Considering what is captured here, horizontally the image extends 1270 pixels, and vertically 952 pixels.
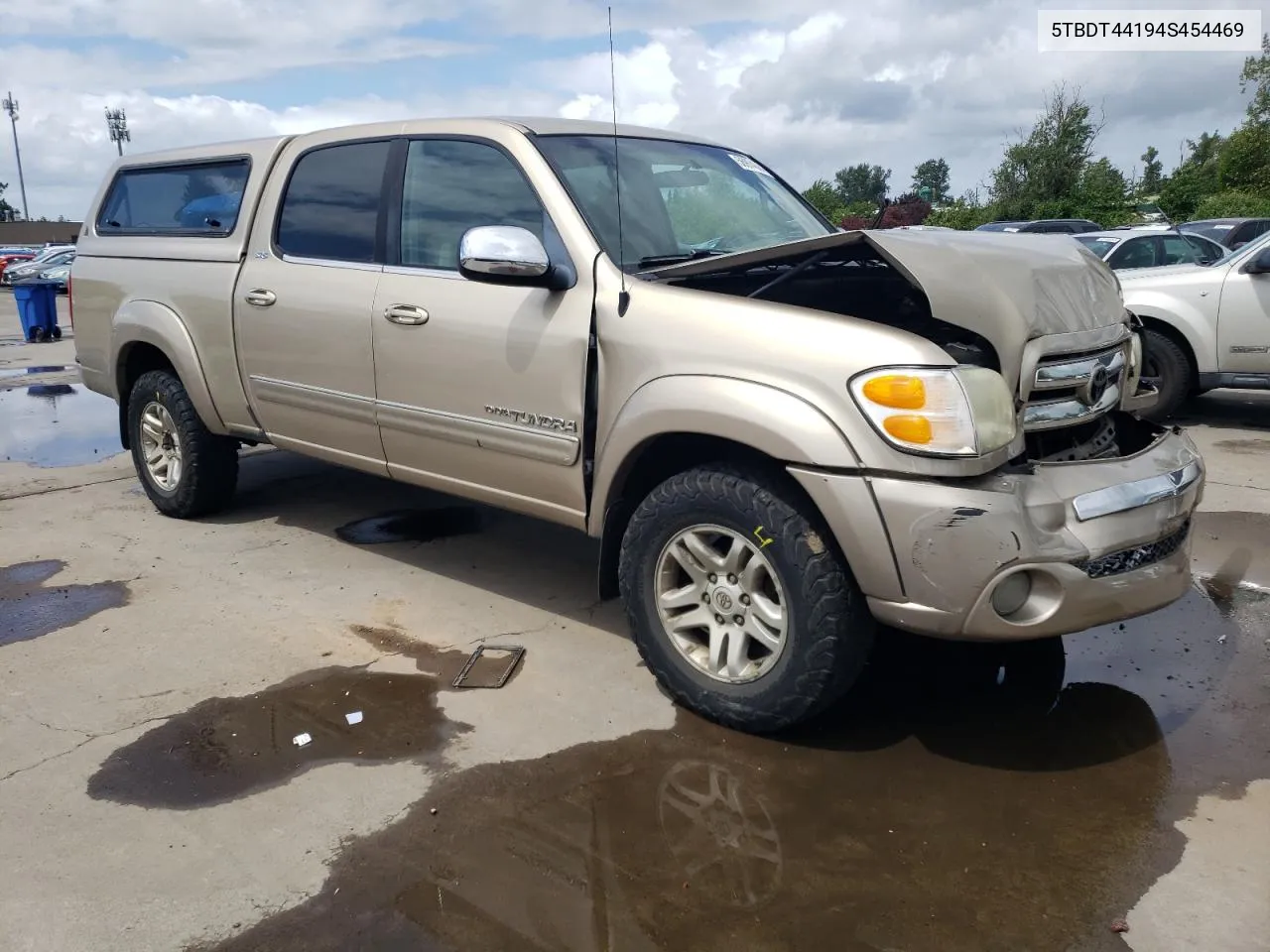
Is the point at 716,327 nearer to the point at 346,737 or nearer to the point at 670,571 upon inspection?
the point at 670,571

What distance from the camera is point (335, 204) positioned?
470 centimetres

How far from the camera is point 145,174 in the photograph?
5918mm

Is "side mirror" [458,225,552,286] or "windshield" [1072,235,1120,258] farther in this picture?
"windshield" [1072,235,1120,258]

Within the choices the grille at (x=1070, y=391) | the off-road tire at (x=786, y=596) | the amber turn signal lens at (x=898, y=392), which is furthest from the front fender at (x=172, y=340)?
the grille at (x=1070, y=391)

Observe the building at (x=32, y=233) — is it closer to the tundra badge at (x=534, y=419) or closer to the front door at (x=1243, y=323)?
the front door at (x=1243, y=323)

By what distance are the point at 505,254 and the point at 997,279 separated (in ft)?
5.34

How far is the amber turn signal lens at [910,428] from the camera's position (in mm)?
2871

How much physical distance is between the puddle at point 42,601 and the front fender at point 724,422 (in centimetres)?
250

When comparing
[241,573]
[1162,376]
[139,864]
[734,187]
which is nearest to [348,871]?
[139,864]

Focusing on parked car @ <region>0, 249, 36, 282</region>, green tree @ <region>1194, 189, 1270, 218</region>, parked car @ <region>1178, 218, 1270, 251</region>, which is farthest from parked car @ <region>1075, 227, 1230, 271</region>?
parked car @ <region>0, 249, 36, 282</region>

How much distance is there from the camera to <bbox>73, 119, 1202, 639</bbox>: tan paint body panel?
290 centimetres

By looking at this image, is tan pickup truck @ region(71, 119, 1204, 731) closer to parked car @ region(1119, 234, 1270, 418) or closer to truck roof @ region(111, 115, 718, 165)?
truck roof @ region(111, 115, 718, 165)

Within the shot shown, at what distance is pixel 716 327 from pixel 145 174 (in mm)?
4210

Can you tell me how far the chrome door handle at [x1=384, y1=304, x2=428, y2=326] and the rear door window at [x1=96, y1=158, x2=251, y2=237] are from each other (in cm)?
144
